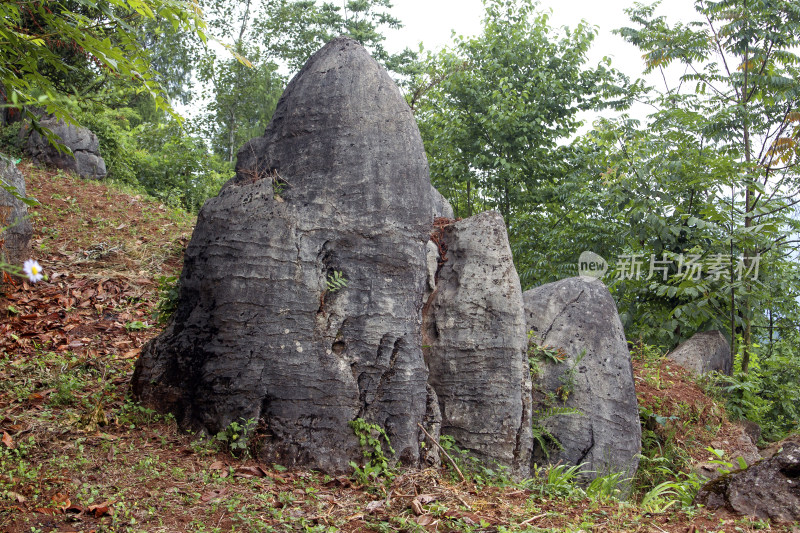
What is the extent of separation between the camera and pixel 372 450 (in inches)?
200

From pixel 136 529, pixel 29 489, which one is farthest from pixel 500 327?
pixel 29 489

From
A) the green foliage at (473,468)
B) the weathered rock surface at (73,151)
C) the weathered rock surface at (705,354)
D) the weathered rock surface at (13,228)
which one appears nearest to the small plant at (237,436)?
the green foliage at (473,468)

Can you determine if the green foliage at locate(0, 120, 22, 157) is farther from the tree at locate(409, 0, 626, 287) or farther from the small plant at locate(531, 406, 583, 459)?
the small plant at locate(531, 406, 583, 459)

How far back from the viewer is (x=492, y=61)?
15.4m

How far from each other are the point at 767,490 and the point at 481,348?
2.64 metres

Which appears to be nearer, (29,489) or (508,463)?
(29,489)

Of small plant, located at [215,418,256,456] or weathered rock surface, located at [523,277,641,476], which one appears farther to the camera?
weathered rock surface, located at [523,277,641,476]

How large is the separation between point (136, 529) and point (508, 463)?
3412mm

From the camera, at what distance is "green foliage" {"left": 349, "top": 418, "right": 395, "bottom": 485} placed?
16.1 feet

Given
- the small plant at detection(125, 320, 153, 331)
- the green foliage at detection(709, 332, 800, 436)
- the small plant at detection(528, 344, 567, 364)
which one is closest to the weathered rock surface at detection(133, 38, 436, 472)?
the small plant at detection(528, 344, 567, 364)

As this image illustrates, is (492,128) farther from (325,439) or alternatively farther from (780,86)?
(325,439)

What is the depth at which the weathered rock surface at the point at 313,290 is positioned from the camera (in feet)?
16.7

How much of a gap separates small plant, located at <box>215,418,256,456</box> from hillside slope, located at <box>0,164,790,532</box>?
2 cm

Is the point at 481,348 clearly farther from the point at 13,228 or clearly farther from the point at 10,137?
the point at 10,137
